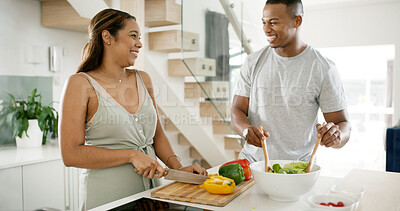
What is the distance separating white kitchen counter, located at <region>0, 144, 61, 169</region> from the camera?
2.51 metres

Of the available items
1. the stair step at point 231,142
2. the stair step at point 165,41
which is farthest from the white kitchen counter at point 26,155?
the stair step at point 231,142

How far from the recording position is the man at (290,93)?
6.18 feet

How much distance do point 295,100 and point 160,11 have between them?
5.41 ft

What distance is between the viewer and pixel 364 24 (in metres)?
5.32

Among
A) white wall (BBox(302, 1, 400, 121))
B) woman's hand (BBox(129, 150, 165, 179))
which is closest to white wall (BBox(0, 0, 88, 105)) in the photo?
woman's hand (BBox(129, 150, 165, 179))

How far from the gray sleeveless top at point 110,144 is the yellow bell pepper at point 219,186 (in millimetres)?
427

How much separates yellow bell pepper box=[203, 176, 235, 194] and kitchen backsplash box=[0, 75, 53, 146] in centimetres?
234

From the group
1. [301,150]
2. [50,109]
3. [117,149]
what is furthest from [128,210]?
[50,109]

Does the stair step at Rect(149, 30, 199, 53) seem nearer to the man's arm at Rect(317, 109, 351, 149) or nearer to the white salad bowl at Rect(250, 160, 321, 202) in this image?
the man's arm at Rect(317, 109, 351, 149)

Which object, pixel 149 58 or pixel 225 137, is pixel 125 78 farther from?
pixel 225 137

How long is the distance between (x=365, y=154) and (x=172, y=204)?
6226mm

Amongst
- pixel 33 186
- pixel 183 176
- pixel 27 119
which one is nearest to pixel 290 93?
pixel 183 176

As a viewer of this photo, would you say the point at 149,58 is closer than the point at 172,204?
No

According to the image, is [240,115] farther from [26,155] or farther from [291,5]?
[26,155]
